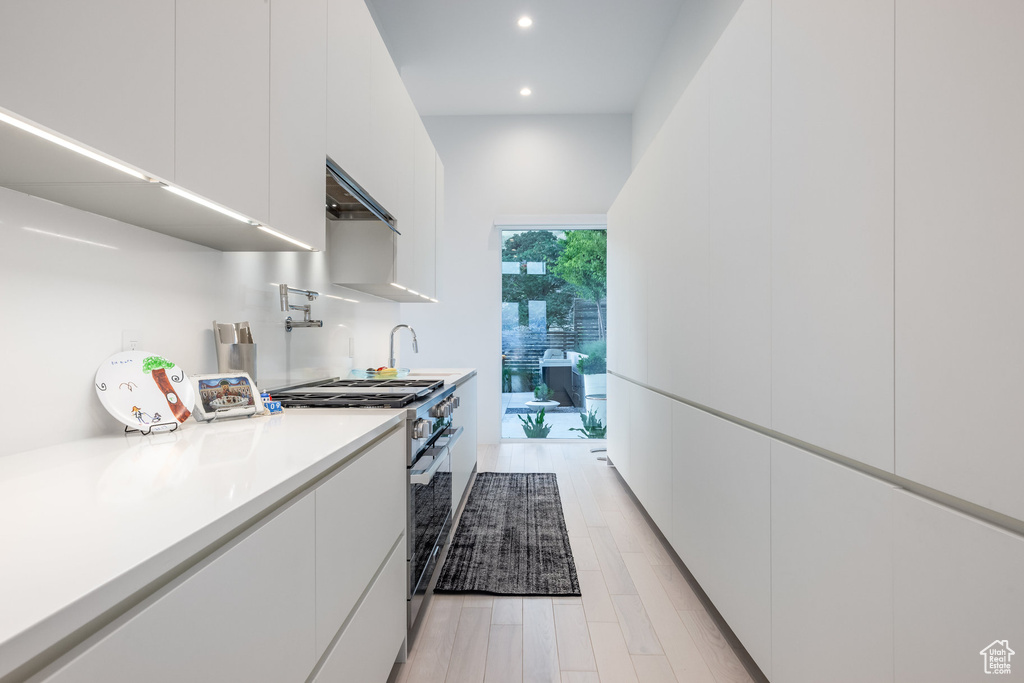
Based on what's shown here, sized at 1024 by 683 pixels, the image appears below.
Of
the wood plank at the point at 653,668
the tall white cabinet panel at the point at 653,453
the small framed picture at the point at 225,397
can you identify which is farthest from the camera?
the tall white cabinet panel at the point at 653,453

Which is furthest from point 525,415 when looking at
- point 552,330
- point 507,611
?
point 507,611

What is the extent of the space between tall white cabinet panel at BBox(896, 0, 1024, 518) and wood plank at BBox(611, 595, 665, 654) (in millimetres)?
1196

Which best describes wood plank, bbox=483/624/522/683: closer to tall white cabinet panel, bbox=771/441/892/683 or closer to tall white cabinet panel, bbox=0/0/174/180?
tall white cabinet panel, bbox=771/441/892/683

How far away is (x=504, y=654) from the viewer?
1.73 metres

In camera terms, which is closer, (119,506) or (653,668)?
(119,506)

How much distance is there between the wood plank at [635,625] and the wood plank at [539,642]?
0.27 metres

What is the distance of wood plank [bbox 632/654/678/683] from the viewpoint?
158 centimetres

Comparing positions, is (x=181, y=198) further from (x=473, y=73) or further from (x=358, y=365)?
(x=473, y=73)

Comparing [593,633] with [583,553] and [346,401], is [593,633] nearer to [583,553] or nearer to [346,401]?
[583,553]

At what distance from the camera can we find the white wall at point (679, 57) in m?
2.96

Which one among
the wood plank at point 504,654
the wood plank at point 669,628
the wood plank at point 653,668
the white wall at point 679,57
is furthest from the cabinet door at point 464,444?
the white wall at point 679,57

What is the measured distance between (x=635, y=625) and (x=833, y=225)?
5.15 feet

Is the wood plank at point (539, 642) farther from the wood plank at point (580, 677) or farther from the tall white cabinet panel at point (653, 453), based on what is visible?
the tall white cabinet panel at point (653, 453)

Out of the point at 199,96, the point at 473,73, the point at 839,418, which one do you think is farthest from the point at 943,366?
the point at 473,73
